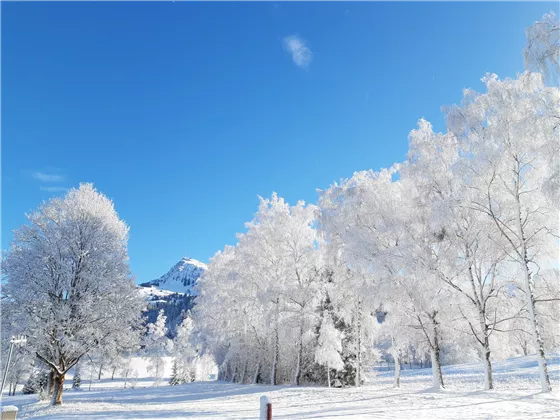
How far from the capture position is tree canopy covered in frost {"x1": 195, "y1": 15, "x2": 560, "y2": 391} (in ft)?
44.0

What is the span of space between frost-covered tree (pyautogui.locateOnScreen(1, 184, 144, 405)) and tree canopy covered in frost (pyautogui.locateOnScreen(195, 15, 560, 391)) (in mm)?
9566

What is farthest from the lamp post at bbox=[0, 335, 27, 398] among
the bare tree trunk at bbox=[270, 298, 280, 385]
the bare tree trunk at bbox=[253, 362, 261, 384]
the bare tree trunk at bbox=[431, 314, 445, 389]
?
the bare tree trunk at bbox=[431, 314, 445, 389]

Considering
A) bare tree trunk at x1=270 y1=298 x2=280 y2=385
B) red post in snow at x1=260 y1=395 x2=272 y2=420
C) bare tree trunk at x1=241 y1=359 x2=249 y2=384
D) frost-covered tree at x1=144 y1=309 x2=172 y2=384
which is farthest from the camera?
frost-covered tree at x1=144 y1=309 x2=172 y2=384

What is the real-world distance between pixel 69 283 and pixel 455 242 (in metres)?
19.6

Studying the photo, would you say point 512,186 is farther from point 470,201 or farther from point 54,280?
point 54,280

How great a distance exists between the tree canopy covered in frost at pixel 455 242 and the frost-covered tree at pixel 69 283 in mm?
9566

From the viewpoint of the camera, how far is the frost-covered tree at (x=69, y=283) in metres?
17.9

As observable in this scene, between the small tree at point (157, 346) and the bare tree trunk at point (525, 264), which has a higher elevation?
the bare tree trunk at point (525, 264)

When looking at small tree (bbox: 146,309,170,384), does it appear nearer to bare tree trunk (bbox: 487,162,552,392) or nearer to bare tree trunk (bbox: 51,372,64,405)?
bare tree trunk (bbox: 51,372,64,405)

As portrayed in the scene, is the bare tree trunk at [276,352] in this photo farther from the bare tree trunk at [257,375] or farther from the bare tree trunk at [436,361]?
the bare tree trunk at [436,361]

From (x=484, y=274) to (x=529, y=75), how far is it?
8.83 metres

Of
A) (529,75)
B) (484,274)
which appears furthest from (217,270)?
(529,75)

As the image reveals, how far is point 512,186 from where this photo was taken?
14.5 m

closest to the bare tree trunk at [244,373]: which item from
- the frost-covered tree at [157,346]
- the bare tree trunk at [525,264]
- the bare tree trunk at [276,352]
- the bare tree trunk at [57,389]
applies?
the bare tree trunk at [276,352]
